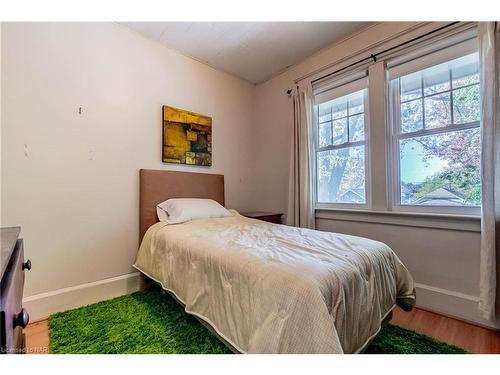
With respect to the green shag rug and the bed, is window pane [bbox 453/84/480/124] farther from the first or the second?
the green shag rug

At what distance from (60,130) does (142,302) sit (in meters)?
1.65

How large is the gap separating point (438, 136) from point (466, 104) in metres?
0.29

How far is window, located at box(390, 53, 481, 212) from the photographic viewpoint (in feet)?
5.95

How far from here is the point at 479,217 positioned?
66.9 inches

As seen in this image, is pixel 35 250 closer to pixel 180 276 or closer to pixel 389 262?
pixel 180 276

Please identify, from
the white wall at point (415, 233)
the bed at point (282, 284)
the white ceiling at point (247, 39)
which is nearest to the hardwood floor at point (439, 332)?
the white wall at point (415, 233)

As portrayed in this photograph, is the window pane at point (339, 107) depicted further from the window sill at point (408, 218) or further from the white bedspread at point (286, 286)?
the white bedspread at point (286, 286)

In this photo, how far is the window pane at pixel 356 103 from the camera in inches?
97.6

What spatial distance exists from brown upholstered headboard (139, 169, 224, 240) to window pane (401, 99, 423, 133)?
213 centimetres

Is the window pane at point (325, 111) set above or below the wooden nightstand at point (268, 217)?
above

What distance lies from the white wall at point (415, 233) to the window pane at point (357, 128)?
608 millimetres

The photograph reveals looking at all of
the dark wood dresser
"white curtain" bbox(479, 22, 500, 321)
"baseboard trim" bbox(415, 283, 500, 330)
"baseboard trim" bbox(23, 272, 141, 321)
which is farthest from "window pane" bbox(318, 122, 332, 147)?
the dark wood dresser

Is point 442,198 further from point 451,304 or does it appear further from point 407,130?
point 451,304
